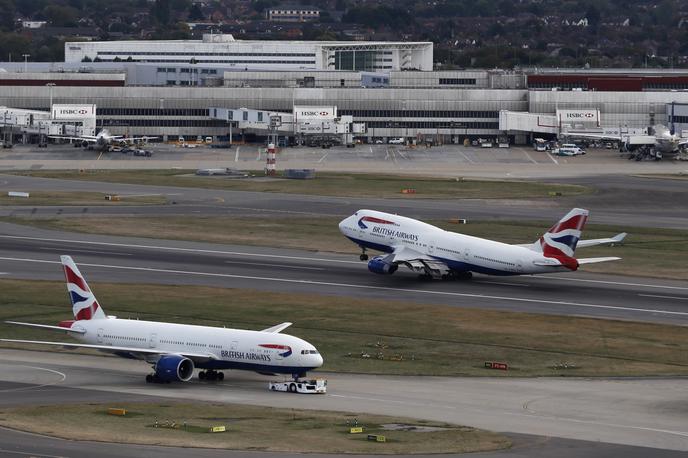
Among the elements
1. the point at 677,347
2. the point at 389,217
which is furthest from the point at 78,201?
the point at 677,347

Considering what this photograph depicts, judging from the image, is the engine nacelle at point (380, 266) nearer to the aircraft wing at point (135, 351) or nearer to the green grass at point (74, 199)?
the aircraft wing at point (135, 351)

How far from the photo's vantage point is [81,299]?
93.9m

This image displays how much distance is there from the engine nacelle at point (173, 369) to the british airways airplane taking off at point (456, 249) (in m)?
41.0

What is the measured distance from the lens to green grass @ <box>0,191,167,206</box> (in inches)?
7047

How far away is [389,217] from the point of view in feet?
437

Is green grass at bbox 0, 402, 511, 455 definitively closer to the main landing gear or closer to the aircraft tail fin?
the main landing gear

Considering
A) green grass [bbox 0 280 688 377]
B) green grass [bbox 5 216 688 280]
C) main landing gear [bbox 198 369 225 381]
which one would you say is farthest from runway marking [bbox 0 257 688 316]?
main landing gear [bbox 198 369 225 381]

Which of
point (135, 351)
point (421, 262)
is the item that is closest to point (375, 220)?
point (421, 262)

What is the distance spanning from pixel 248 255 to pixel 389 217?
1597cm

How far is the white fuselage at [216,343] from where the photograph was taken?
8719cm

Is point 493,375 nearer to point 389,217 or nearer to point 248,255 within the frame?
point 389,217

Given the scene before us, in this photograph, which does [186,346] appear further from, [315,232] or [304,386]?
[315,232]

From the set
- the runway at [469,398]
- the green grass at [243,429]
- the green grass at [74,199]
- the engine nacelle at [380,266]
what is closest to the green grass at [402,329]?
the runway at [469,398]

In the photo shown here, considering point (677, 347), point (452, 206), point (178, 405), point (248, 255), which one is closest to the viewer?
point (178, 405)
